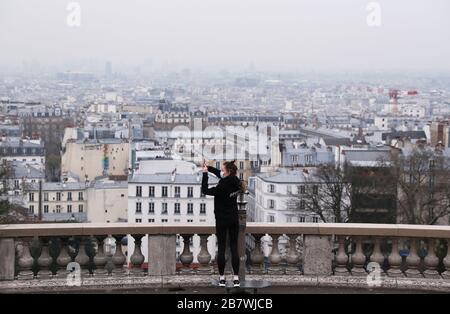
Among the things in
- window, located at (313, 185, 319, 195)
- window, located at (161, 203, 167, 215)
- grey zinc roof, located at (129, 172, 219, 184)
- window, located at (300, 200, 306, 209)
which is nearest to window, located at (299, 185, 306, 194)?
window, located at (313, 185, 319, 195)

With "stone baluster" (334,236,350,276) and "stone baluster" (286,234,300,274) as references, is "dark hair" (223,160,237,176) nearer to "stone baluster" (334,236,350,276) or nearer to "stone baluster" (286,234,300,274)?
"stone baluster" (286,234,300,274)

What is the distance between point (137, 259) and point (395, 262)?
2.14 m

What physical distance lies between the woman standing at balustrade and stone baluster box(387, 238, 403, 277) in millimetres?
1401

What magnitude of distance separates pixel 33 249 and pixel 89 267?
641mm

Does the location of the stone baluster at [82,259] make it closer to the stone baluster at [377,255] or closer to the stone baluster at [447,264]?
the stone baluster at [377,255]

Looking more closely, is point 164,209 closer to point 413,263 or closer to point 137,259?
point 137,259

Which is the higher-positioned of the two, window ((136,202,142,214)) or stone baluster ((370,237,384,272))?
stone baluster ((370,237,384,272))

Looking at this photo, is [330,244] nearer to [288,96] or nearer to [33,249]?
[33,249]

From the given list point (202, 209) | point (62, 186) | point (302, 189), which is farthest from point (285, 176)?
point (62, 186)

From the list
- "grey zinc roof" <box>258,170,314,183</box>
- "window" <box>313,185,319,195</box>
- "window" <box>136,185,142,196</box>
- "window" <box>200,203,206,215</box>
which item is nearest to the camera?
A: "window" <box>313,185,319,195</box>

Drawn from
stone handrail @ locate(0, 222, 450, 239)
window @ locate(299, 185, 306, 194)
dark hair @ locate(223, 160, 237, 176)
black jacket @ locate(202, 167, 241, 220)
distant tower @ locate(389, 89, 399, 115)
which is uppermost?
distant tower @ locate(389, 89, 399, 115)

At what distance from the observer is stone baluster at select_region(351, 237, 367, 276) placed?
6.75 m

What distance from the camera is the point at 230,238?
6.15 metres

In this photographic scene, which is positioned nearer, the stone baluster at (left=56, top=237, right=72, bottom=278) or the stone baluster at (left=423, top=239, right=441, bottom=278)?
the stone baluster at (left=56, top=237, right=72, bottom=278)
